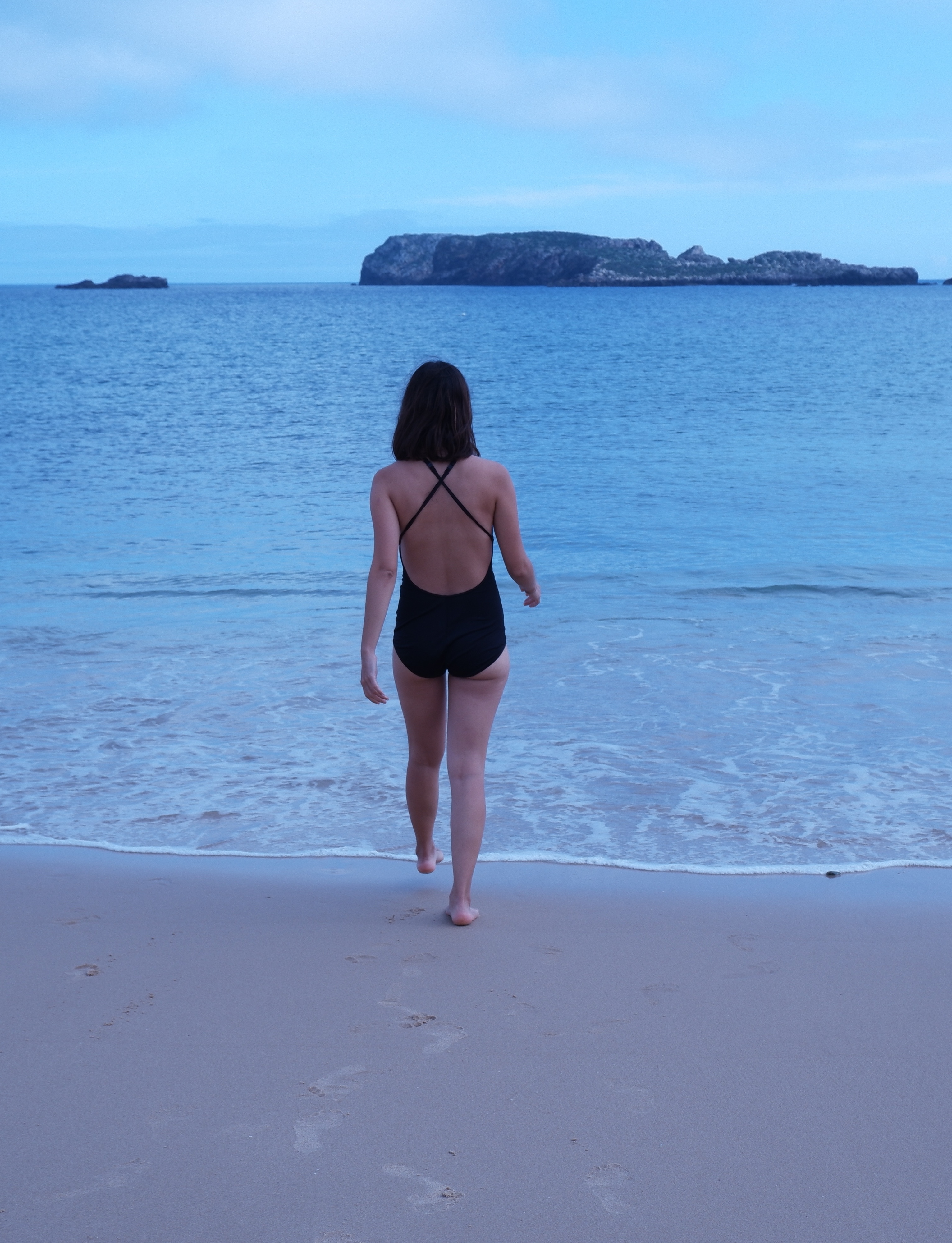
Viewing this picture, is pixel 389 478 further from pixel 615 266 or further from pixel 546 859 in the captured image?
pixel 615 266

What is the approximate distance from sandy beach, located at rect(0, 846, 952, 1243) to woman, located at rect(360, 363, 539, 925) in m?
Result: 0.53

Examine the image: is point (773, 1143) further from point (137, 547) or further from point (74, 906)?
point (137, 547)

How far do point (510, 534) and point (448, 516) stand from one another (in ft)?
0.72

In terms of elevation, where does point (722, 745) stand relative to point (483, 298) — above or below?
below

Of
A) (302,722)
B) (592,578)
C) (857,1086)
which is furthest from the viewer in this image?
(592,578)

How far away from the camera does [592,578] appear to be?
1032 cm

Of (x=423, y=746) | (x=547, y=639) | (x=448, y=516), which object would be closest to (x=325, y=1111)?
(x=423, y=746)

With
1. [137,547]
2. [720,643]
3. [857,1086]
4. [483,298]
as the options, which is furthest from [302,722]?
[483,298]

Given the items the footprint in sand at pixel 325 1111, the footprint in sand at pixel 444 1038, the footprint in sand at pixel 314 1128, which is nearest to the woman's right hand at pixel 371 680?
the footprint in sand at pixel 444 1038

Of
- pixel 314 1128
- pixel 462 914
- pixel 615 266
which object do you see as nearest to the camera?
pixel 314 1128

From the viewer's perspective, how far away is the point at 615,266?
156m

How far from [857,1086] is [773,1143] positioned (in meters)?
0.35

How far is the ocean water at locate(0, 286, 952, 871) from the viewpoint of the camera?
477 centimetres

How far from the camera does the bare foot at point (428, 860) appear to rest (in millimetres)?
4023
